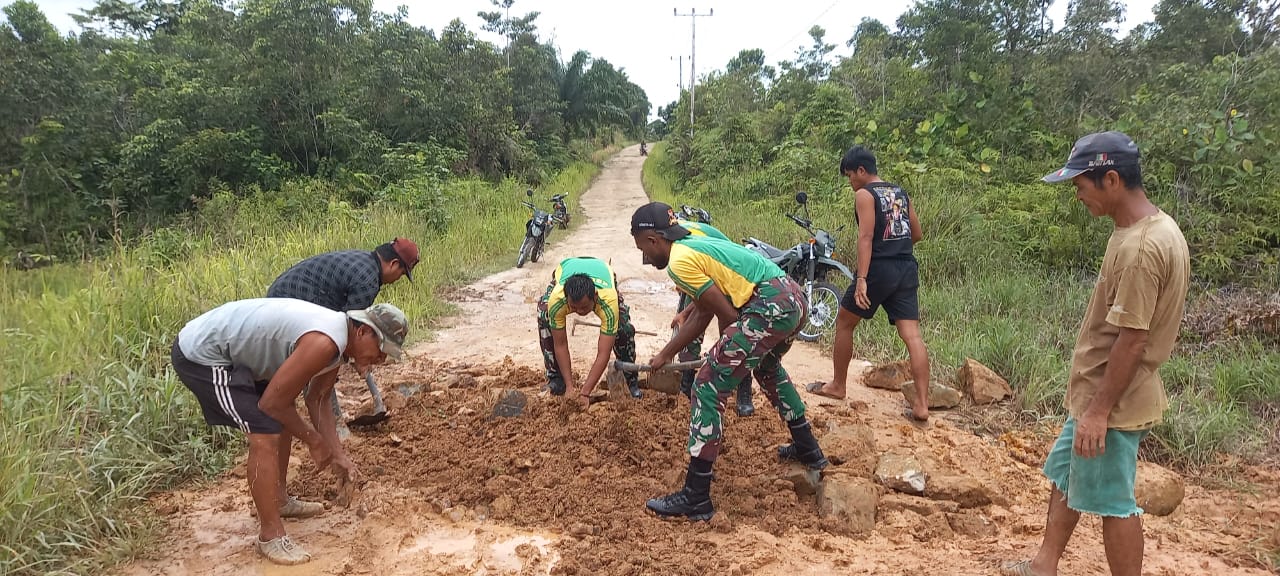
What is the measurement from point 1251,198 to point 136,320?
916 centimetres

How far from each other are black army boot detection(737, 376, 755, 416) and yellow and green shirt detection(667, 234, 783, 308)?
125 centimetres

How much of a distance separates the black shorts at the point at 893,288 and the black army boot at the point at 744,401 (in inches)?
32.3

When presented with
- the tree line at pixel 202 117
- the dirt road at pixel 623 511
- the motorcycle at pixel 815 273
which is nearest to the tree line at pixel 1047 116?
the motorcycle at pixel 815 273

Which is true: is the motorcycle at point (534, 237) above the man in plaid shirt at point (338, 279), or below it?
below

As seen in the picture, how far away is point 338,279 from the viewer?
3.64 m

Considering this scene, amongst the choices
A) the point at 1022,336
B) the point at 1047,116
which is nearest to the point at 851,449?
the point at 1022,336

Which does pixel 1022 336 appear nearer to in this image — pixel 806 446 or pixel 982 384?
pixel 982 384

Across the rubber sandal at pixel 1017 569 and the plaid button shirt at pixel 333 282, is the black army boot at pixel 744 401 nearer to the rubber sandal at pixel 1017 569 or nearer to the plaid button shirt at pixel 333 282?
the rubber sandal at pixel 1017 569

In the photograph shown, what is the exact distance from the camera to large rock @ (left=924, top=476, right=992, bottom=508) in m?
3.21

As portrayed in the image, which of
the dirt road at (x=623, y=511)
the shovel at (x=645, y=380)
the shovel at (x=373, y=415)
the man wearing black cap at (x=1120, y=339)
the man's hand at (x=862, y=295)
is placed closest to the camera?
the man wearing black cap at (x=1120, y=339)

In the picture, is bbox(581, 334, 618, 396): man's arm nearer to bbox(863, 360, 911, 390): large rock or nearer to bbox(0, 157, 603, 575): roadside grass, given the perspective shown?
bbox(0, 157, 603, 575): roadside grass

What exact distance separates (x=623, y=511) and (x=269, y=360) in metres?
1.56

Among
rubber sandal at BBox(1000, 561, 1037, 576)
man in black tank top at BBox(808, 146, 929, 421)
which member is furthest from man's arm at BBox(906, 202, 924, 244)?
rubber sandal at BBox(1000, 561, 1037, 576)

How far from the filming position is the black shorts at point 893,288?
416 centimetres
